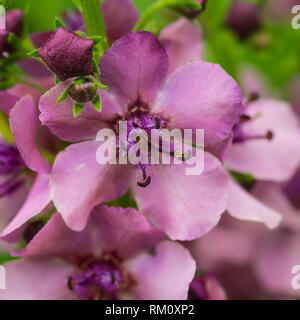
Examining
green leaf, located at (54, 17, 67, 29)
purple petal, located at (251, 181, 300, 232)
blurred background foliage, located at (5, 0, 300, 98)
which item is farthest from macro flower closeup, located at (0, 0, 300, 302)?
blurred background foliage, located at (5, 0, 300, 98)

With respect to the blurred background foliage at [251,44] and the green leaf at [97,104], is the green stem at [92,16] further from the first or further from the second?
the blurred background foliage at [251,44]

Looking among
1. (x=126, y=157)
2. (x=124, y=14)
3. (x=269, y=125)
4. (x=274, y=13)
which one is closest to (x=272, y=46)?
(x=274, y=13)

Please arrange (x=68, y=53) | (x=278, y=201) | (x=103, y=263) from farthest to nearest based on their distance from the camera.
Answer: (x=278, y=201) → (x=103, y=263) → (x=68, y=53)

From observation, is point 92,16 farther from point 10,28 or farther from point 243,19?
point 243,19

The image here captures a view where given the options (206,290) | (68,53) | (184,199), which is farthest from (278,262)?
(68,53)

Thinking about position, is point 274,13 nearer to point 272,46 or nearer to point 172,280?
point 272,46

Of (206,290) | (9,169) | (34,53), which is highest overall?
(34,53)

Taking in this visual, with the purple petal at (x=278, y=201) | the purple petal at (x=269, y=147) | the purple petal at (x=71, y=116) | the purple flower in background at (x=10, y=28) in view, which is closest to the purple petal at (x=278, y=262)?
the purple petal at (x=278, y=201)
